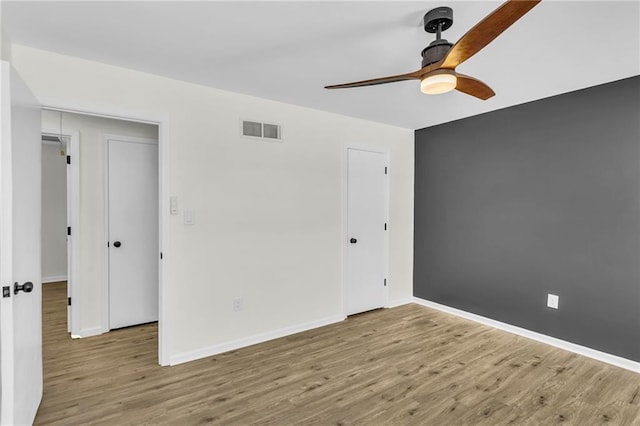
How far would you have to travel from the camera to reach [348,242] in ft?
13.2

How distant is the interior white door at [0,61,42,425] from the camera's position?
5.31 feet

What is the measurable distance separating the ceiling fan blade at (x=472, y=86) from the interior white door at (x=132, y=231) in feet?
10.9

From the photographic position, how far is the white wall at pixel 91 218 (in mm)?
3439

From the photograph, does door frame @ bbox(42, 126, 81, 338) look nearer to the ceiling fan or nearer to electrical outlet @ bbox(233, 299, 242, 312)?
electrical outlet @ bbox(233, 299, 242, 312)

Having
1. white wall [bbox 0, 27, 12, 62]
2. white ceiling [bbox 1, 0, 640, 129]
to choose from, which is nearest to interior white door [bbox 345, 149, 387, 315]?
white ceiling [bbox 1, 0, 640, 129]

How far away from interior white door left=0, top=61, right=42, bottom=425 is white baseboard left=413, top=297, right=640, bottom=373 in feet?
13.4

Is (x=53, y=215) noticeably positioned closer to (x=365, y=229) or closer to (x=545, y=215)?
(x=365, y=229)

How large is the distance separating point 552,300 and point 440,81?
272 cm

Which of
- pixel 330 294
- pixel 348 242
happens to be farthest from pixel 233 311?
pixel 348 242

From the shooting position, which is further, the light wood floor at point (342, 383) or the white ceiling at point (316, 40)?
the light wood floor at point (342, 383)

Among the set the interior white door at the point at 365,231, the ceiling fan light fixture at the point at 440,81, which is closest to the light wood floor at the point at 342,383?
the interior white door at the point at 365,231

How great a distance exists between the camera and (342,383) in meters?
2.56

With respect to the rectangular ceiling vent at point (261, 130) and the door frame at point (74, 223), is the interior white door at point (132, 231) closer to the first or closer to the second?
the door frame at point (74, 223)

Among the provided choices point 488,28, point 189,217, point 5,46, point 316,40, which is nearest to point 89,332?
point 189,217
